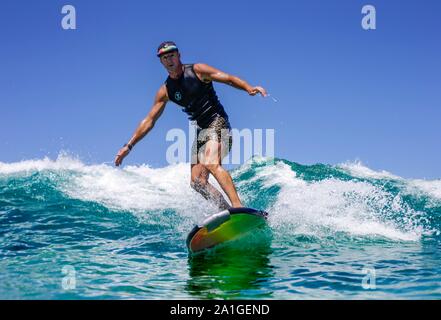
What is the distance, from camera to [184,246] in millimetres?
8039

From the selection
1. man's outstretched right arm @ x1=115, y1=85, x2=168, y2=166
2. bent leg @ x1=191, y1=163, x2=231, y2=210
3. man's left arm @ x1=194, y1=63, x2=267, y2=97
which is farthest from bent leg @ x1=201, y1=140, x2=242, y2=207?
man's outstretched right arm @ x1=115, y1=85, x2=168, y2=166

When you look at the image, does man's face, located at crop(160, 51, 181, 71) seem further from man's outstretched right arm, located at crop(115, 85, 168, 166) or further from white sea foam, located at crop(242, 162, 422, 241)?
white sea foam, located at crop(242, 162, 422, 241)

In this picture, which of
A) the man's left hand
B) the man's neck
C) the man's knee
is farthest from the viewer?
the man's neck

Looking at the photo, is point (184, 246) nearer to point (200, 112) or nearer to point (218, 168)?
point (218, 168)

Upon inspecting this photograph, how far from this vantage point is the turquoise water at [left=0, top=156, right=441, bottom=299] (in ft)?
17.4

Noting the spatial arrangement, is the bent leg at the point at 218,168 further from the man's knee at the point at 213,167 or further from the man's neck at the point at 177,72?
the man's neck at the point at 177,72

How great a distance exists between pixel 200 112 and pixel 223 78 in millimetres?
796

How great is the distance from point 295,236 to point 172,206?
5109mm

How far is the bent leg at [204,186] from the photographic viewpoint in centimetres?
816
